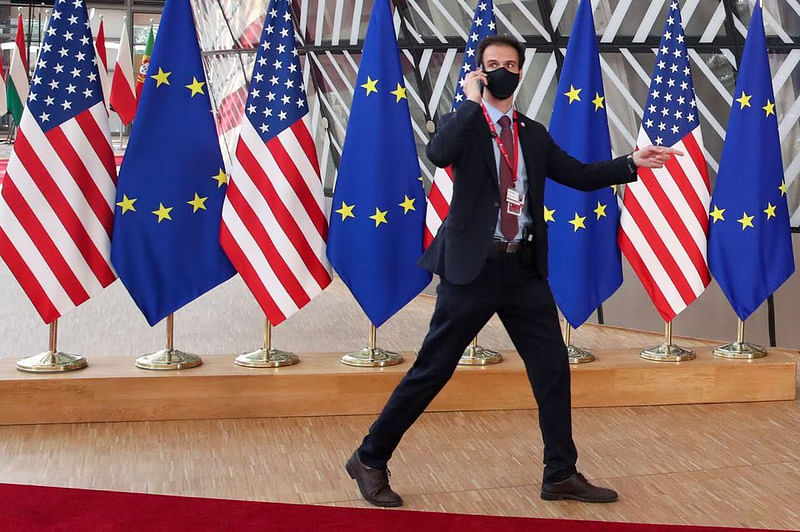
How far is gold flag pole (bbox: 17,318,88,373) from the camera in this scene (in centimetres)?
616

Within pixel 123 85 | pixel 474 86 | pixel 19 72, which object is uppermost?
pixel 19 72

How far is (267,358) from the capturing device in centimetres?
658

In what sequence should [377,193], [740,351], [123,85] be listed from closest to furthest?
1. [377,193]
2. [740,351]
3. [123,85]

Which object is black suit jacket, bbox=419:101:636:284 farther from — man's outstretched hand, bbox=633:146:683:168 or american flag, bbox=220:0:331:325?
american flag, bbox=220:0:331:325

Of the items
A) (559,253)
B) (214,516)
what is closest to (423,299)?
(559,253)

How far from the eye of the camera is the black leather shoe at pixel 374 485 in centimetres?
486

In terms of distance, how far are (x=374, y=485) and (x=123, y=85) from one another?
1731 centimetres

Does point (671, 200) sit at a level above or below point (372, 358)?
above

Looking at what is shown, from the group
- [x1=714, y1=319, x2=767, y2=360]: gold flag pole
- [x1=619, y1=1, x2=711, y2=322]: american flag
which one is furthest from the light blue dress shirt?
[x1=714, y1=319, x2=767, y2=360]: gold flag pole

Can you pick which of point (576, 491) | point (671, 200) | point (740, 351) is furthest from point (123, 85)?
point (576, 491)

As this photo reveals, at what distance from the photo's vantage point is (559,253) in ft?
23.4

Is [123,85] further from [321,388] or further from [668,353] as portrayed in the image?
[668,353]

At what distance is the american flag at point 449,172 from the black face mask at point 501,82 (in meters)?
2.13

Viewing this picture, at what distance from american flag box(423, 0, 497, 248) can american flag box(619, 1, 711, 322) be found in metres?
1.22
